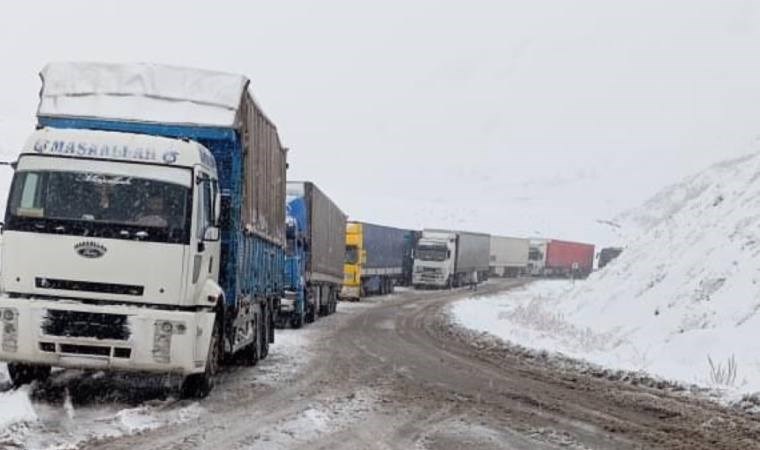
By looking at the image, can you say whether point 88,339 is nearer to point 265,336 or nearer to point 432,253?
point 265,336

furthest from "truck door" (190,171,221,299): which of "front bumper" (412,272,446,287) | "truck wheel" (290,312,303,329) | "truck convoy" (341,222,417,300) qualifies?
"front bumper" (412,272,446,287)

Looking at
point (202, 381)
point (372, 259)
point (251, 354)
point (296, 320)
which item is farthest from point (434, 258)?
point (202, 381)

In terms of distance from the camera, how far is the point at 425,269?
57.1m

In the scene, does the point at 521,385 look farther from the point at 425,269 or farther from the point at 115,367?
the point at 425,269

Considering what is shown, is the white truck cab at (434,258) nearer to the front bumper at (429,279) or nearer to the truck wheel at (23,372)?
the front bumper at (429,279)

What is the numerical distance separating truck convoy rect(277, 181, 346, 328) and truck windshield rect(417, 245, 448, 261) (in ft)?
73.0

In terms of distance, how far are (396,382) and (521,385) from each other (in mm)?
1837

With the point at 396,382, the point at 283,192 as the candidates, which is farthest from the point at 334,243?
the point at 396,382

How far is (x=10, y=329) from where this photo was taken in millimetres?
10430

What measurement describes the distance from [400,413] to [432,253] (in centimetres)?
4607

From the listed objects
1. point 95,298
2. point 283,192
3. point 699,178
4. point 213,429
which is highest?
point 699,178

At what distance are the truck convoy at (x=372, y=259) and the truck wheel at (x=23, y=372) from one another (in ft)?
93.0

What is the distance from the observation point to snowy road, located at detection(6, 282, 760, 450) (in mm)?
8992

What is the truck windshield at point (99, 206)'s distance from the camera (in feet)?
34.8
